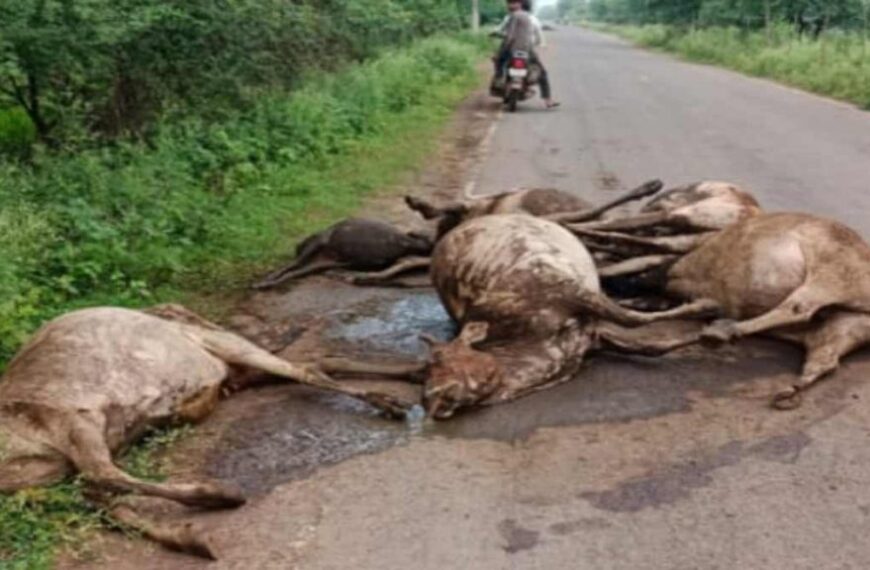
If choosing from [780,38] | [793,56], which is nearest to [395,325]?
[793,56]

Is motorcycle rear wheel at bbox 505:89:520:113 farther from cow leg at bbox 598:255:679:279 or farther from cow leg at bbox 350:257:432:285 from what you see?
cow leg at bbox 598:255:679:279

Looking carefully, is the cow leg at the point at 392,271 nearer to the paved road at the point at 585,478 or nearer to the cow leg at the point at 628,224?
the paved road at the point at 585,478

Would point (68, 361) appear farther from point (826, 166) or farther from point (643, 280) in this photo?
point (826, 166)

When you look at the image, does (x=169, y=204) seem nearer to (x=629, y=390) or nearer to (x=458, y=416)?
(x=458, y=416)

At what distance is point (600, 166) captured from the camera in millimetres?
11867

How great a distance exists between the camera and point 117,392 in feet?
14.3

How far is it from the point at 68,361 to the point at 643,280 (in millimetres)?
3213

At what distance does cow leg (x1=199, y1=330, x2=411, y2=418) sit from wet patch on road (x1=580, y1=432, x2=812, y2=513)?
119 centimetres

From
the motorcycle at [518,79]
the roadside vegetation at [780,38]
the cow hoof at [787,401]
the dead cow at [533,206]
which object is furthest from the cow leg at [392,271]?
the roadside vegetation at [780,38]

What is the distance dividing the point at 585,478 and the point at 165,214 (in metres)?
4.63

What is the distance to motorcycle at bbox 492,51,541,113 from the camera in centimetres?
1772

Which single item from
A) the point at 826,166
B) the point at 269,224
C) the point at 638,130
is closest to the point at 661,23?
the point at 638,130

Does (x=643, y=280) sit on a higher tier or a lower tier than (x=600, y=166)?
higher

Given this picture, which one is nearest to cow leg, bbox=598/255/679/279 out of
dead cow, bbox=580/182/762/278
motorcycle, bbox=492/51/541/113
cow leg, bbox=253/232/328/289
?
dead cow, bbox=580/182/762/278
